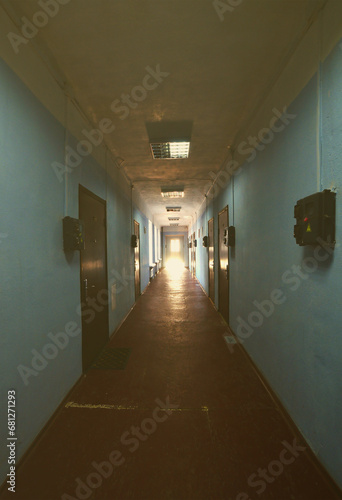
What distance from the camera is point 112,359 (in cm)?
280

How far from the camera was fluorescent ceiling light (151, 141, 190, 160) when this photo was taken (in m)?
3.31

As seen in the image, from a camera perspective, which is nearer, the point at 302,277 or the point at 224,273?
the point at 302,277

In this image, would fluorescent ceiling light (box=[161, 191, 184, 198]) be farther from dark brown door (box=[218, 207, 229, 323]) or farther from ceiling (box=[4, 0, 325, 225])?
ceiling (box=[4, 0, 325, 225])

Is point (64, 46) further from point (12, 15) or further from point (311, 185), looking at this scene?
point (311, 185)

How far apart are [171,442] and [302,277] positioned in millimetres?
1519

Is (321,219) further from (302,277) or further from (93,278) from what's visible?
(93,278)

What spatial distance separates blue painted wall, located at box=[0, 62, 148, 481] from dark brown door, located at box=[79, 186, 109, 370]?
178mm

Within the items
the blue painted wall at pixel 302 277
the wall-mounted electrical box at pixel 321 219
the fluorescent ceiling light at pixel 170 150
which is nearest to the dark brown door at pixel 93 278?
the fluorescent ceiling light at pixel 170 150

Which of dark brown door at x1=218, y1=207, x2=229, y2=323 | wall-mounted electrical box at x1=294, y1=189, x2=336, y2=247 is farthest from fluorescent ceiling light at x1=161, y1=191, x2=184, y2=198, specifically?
wall-mounted electrical box at x1=294, y1=189, x2=336, y2=247

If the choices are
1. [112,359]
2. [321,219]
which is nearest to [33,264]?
[112,359]

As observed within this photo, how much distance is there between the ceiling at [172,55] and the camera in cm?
147

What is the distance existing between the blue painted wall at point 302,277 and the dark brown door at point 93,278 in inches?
76.5

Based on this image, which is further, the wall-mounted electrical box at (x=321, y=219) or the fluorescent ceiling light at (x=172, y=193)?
the fluorescent ceiling light at (x=172, y=193)

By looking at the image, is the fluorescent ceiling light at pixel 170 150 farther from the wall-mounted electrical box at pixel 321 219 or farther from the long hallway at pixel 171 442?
the long hallway at pixel 171 442
